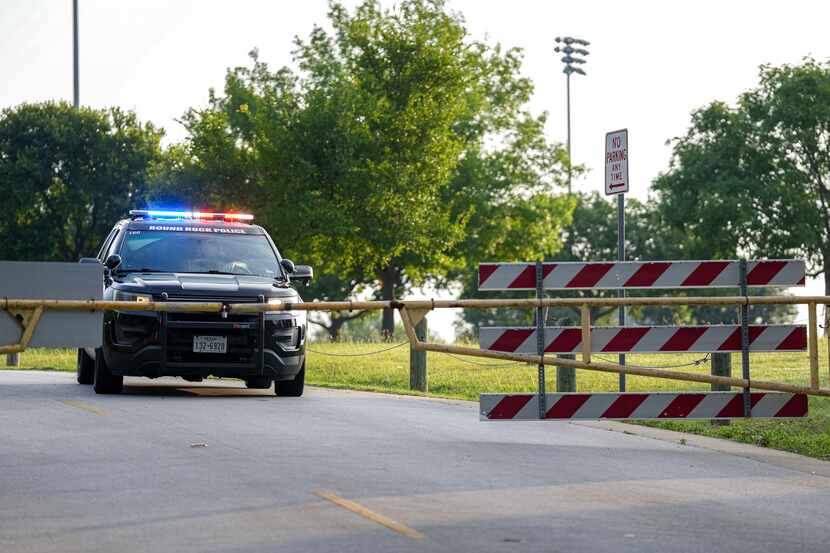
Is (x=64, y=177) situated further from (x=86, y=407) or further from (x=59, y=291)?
(x=59, y=291)

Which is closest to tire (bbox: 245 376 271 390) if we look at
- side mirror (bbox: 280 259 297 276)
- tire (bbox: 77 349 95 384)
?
side mirror (bbox: 280 259 297 276)

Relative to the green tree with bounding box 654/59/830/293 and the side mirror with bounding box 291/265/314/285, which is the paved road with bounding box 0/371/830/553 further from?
the green tree with bounding box 654/59/830/293

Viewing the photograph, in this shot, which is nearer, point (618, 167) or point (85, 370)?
point (618, 167)

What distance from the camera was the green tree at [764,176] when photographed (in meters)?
58.9

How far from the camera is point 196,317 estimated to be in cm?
1658

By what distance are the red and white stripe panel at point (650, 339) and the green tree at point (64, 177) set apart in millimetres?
51075

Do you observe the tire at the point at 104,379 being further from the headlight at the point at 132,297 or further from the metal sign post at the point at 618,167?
the metal sign post at the point at 618,167

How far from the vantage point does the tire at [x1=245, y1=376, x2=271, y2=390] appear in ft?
55.7

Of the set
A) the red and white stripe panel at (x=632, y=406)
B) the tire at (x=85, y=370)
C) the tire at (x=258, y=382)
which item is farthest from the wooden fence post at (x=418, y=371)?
the red and white stripe panel at (x=632, y=406)

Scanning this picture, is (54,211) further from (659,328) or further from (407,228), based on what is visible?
(659,328)

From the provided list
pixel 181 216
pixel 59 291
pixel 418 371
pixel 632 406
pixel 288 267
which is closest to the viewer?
pixel 59 291

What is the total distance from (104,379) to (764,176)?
4693 centimetres

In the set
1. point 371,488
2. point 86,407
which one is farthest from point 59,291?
point 86,407

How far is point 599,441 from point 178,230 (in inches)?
269
